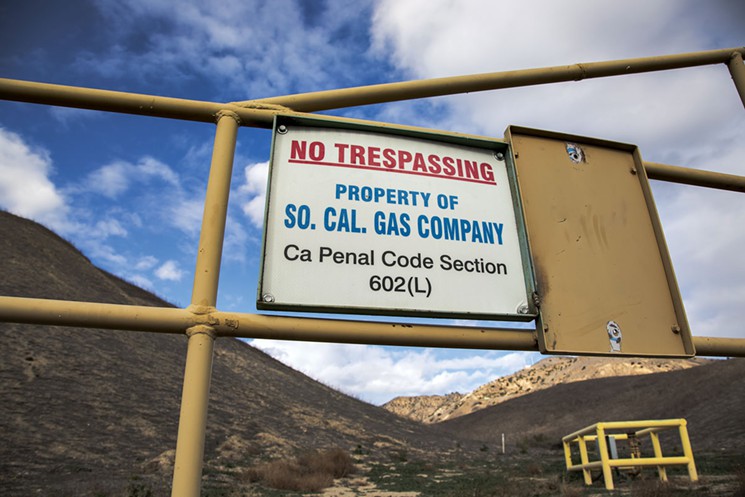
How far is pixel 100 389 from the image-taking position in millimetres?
20359

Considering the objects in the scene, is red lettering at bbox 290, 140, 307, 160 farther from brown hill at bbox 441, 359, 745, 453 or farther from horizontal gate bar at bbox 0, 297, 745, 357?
brown hill at bbox 441, 359, 745, 453

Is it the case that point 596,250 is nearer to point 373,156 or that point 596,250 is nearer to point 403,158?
point 403,158

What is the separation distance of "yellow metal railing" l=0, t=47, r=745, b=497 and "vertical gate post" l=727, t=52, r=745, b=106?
2.14ft

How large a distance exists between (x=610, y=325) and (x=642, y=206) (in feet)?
3.09

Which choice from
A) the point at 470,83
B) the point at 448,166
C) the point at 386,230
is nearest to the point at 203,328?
the point at 386,230

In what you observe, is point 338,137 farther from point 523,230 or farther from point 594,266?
point 594,266

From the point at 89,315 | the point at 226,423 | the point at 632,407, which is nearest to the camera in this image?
the point at 89,315

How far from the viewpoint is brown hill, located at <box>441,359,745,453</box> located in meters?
32.0

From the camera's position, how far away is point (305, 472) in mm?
17000

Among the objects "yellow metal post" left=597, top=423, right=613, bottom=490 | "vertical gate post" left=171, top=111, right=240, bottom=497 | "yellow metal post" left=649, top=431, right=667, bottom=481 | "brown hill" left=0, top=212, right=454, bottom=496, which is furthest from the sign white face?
"brown hill" left=0, top=212, right=454, bottom=496

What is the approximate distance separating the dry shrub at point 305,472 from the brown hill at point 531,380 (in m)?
51.3

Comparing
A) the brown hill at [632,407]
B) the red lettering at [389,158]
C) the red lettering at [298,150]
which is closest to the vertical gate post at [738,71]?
the red lettering at [389,158]

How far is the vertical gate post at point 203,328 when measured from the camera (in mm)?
1950

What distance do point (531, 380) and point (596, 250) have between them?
248 ft
